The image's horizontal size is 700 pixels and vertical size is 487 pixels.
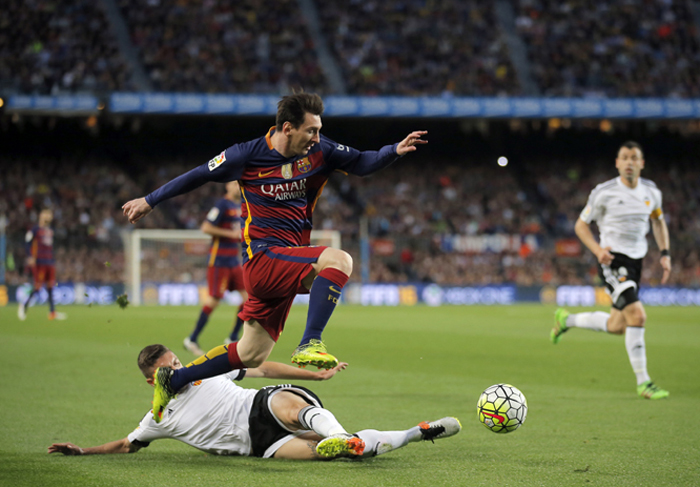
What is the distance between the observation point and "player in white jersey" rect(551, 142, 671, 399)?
7.95m

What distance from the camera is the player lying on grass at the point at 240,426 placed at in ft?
15.9

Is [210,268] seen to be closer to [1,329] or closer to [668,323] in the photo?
[1,329]

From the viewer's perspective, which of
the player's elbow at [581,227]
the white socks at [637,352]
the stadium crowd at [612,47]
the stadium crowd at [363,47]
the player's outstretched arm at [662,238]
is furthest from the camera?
the stadium crowd at [612,47]

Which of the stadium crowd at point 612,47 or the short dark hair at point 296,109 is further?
the stadium crowd at point 612,47

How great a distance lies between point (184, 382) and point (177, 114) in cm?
2601

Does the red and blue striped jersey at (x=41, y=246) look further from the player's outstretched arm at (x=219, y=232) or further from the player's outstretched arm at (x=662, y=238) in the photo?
the player's outstretched arm at (x=662, y=238)

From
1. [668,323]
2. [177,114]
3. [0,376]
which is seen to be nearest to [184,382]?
[0,376]

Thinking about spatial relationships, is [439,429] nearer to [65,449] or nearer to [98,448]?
[98,448]

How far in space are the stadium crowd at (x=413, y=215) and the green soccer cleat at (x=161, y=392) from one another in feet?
64.6

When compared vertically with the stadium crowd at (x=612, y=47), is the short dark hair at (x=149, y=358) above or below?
below

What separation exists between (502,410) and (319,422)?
131cm

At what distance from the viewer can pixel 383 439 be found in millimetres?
4785

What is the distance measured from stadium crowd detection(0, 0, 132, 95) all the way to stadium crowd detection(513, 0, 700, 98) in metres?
17.1

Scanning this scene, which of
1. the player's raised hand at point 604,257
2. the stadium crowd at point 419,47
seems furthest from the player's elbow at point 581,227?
the stadium crowd at point 419,47
